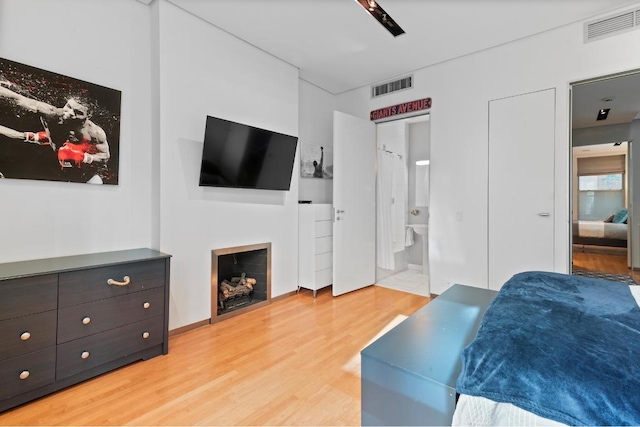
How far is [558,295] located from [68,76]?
354 cm

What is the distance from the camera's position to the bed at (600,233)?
595 centimetres

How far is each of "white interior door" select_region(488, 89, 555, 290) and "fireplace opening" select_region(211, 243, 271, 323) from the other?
257 centimetres

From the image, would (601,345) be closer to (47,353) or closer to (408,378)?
(408,378)

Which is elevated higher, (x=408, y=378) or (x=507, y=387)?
(x=507, y=387)

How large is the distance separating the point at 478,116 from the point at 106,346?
409 centimetres

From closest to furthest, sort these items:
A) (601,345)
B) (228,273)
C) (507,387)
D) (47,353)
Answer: (507,387), (601,345), (47,353), (228,273)

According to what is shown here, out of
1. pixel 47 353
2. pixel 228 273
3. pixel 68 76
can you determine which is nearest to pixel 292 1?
pixel 68 76

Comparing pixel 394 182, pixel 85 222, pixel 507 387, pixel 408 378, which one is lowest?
pixel 408 378

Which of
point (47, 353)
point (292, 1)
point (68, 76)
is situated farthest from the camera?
point (292, 1)

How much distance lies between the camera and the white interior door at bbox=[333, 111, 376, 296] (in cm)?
377

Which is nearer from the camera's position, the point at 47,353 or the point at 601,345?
the point at 601,345

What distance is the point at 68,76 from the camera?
2.22 m

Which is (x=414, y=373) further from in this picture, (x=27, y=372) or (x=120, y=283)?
(x=27, y=372)

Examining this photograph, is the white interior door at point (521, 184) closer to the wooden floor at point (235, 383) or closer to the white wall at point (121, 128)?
the wooden floor at point (235, 383)
